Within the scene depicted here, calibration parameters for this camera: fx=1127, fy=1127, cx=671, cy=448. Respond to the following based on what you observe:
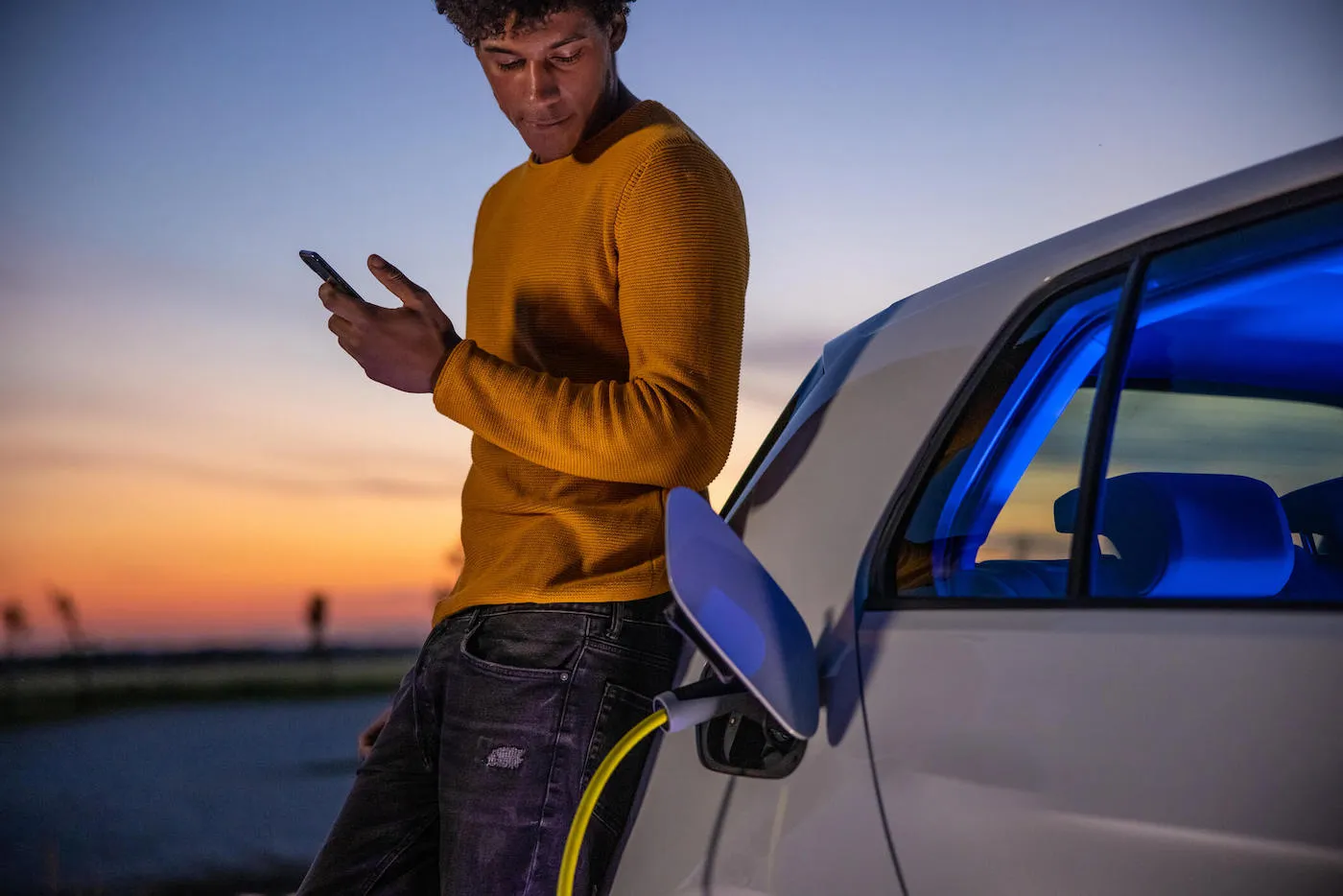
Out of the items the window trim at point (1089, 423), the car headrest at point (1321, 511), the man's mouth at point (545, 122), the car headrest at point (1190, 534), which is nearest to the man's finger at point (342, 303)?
the man's mouth at point (545, 122)

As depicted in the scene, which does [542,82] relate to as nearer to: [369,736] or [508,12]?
[508,12]

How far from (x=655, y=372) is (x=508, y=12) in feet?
1.91

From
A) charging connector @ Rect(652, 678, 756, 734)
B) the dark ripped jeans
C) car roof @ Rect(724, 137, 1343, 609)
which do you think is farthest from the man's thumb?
charging connector @ Rect(652, 678, 756, 734)

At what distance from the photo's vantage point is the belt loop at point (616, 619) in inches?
55.8

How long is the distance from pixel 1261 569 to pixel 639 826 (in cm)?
77

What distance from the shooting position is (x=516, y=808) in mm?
1383

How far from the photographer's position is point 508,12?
1562mm

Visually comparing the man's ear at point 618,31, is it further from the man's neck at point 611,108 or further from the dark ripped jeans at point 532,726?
the dark ripped jeans at point 532,726

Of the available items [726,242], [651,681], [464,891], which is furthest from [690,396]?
[464,891]

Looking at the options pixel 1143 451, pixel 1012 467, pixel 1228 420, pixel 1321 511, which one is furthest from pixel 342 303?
pixel 1321 511

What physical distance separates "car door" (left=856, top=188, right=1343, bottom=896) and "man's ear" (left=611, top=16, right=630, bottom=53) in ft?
2.61

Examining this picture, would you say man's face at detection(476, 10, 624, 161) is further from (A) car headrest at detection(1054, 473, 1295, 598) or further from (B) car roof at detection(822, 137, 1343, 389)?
(A) car headrest at detection(1054, 473, 1295, 598)

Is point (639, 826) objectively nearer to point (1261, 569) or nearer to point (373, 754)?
point (373, 754)

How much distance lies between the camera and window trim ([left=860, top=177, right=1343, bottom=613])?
3.18 ft
